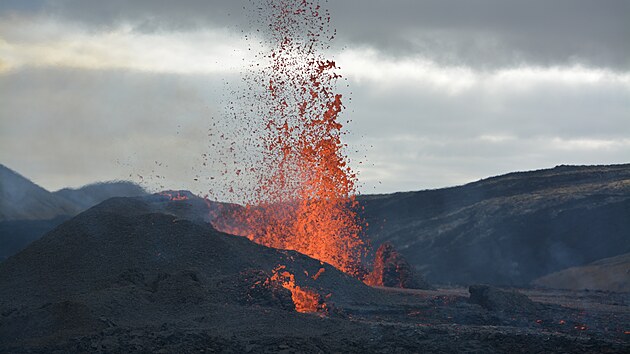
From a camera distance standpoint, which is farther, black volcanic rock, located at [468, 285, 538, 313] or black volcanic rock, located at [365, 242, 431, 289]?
black volcanic rock, located at [365, 242, 431, 289]

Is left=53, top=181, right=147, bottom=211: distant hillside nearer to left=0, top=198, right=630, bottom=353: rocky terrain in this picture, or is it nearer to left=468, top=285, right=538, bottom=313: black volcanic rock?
left=0, top=198, right=630, bottom=353: rocky terrain

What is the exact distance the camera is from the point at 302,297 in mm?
25531

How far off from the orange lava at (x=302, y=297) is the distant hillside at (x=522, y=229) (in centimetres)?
2909

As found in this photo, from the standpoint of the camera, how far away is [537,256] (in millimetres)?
57250

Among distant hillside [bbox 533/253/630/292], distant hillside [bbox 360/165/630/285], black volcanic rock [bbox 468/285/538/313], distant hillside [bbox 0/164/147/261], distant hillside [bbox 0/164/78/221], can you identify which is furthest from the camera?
distant hillside [bbox 0/164/78/221]

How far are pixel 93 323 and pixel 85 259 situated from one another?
7.93 m

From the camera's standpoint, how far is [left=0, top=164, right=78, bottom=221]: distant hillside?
74.8m

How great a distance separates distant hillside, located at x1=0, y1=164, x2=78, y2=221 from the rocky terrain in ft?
147

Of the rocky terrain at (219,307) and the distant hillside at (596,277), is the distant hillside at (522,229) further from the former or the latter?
the rocky terrain at (219,307)

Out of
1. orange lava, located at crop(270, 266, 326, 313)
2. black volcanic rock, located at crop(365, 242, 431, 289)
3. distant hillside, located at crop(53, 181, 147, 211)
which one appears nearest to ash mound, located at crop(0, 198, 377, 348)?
orange lava, located at crop(270, 266, 326, 313)

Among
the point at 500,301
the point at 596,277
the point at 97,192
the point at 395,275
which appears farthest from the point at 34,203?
the point at 500,301

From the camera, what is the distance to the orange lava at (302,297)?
81.1ft

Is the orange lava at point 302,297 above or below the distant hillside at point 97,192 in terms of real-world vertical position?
below

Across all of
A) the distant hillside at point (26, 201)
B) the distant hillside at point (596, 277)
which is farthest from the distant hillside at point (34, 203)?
the distant hillside at point (596, 277)
